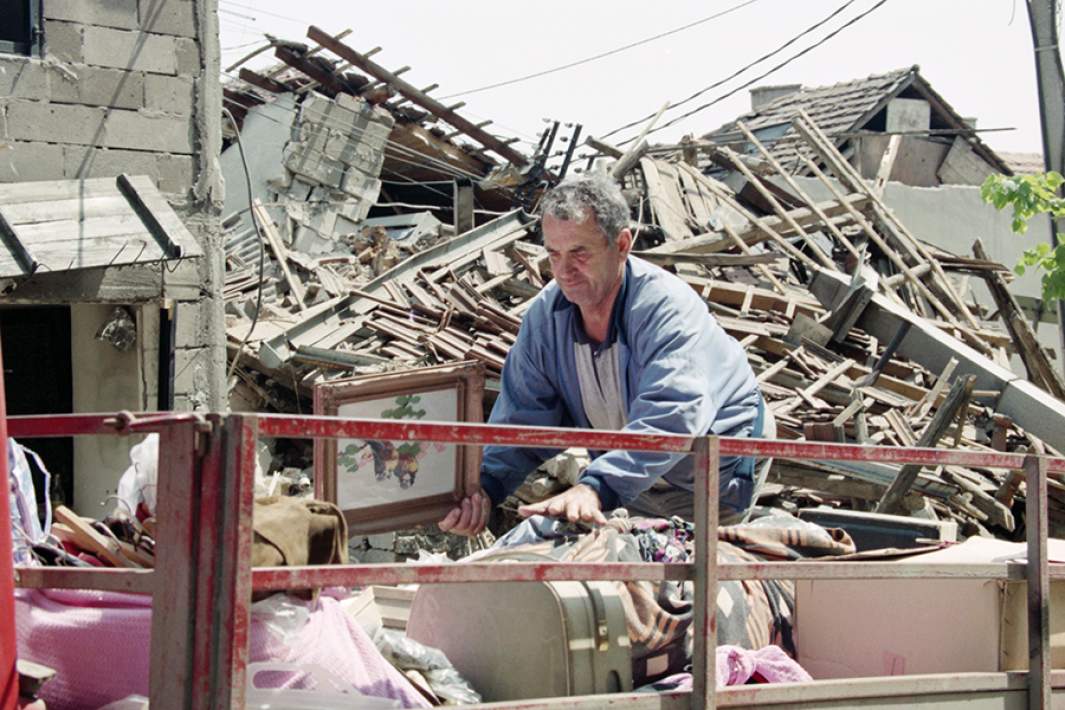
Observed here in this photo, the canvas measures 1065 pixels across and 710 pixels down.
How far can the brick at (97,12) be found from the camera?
905 cm

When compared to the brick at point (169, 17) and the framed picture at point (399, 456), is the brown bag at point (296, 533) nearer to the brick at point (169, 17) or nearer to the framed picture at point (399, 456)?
the framed picture at point (399, 456)

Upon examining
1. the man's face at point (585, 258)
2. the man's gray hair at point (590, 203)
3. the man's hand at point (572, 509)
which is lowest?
the man's hand at point (572, 509)

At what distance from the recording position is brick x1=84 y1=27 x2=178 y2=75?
30.2 ft

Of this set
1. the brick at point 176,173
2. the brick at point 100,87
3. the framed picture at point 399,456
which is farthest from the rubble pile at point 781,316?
the framed picture at point 399,456

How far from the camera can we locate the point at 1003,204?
31.3 ft

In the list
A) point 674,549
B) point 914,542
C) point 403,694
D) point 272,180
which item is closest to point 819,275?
point 914,542

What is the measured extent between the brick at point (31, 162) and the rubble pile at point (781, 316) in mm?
1768

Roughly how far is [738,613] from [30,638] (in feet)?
5.91

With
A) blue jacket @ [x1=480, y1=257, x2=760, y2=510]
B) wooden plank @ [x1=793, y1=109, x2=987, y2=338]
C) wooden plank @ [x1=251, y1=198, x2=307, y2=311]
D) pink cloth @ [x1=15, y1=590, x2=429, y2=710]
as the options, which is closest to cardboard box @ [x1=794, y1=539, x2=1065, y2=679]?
blue jacket @ [x1=480, y1=257, x2=760, y2=510]

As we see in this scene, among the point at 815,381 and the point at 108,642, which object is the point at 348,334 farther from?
the point at 108,642

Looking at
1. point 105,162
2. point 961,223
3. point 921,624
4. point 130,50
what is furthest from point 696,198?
point 921,624

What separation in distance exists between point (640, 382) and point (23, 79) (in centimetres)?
668

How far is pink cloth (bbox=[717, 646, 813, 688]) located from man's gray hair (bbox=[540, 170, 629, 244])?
1.45m

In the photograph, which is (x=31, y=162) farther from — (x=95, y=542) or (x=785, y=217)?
(x=785, y=217)
